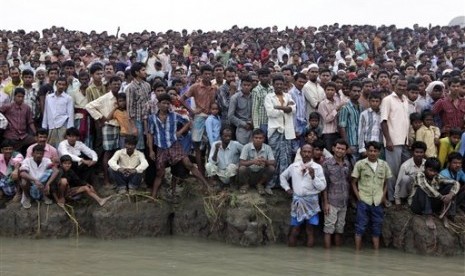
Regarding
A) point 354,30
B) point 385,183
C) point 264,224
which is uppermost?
point 354,30

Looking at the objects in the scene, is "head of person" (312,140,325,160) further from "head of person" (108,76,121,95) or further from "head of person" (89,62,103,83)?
"head of person" (89,62,103,83)

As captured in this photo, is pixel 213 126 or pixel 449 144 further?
pixel 213 126

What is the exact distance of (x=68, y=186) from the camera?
30.5ft

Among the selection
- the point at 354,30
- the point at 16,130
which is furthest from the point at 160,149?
the point at 354,30

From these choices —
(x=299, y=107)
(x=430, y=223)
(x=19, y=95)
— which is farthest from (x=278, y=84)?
(x=19, y=95)

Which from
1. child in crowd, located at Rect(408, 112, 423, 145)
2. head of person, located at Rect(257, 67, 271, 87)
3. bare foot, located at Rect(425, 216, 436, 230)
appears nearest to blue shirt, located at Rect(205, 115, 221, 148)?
head of person, located at Rect(257, 67, 271, 87)

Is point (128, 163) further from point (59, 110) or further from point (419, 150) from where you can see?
point (419, 150)

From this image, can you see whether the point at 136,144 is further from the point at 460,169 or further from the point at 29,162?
the point at 460,169

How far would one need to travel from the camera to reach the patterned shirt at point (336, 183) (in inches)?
347

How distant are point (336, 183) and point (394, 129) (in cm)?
115

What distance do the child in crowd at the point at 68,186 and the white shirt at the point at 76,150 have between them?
134 millimetres

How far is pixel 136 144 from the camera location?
30.7 ft

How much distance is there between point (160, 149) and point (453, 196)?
414cm

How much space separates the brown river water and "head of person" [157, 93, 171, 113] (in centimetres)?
189
